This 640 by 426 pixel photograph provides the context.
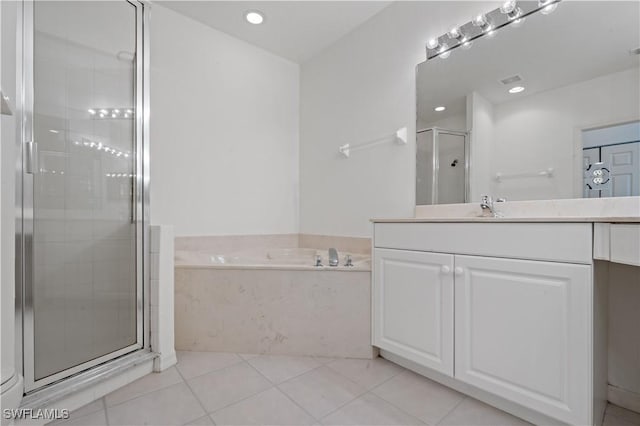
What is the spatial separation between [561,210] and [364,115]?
1.44m

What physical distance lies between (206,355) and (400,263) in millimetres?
1259

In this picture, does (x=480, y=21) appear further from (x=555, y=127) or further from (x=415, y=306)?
(x=415, y=306)

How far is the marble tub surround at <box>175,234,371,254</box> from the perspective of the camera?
7.38 feet

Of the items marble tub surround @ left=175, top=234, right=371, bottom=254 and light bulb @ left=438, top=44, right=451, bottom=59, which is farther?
marble tub surround @ left=175, top=234, right=371, bottom=254

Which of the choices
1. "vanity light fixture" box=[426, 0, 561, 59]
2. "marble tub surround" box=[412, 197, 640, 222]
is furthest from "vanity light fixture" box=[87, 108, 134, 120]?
"vanity light fixture" box=[426, 0, 561, 59]

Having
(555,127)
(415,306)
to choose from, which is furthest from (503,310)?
(555,127)

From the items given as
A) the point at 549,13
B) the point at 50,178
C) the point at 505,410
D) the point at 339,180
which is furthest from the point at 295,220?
the point at 549,13

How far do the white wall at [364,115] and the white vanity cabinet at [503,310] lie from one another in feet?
2.24

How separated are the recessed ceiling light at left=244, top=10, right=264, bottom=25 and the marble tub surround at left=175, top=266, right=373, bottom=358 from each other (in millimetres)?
1890

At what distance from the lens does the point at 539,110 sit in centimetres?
148

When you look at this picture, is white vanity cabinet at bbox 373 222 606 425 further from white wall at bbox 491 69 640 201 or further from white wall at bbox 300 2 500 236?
white wall at bbox 300 2 500 236

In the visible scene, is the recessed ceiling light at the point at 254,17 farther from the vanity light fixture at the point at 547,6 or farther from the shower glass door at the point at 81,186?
the vanity light fixture at the point at 547,6

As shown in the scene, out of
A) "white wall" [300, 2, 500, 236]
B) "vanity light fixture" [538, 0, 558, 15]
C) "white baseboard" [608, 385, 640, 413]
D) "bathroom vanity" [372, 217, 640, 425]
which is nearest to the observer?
"bathroom vanity" [372, 217, 640, 425]

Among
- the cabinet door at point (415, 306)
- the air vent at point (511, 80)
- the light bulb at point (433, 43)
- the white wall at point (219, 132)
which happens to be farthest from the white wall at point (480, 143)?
the white wall at point (219, 132)
